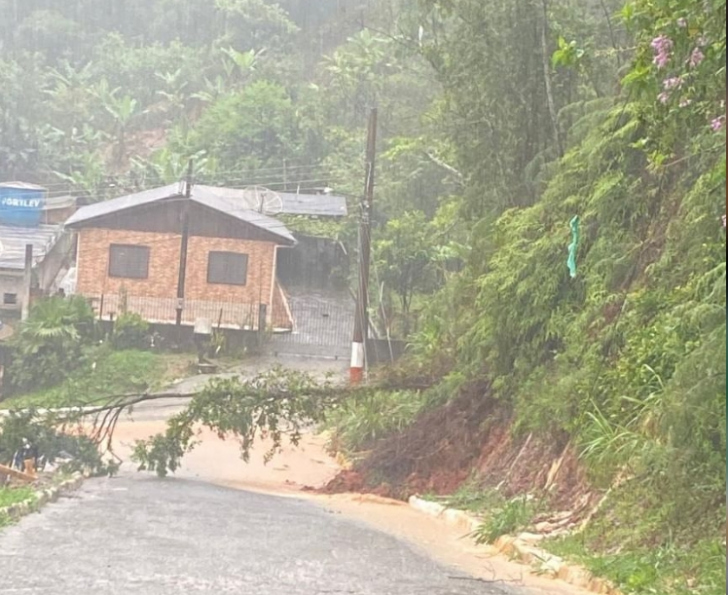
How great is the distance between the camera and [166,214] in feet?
128

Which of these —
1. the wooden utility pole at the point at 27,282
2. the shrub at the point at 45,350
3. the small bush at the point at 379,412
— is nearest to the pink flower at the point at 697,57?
the small bush at the point at 379,412

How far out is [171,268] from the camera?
39094 mm

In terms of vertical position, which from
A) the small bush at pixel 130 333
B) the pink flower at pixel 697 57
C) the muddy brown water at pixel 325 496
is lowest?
the muddy brown water at pixel 325 496

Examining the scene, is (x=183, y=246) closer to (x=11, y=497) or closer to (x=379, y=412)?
(x=379, y=412)

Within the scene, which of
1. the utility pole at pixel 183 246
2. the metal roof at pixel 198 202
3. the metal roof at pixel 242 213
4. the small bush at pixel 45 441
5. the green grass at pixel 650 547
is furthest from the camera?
the metal roof at pixel 242 213

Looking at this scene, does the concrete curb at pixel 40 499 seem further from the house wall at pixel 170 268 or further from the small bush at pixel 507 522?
the house wall at pixel 170 268

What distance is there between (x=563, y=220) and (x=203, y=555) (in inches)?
359

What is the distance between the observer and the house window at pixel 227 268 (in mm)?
39156

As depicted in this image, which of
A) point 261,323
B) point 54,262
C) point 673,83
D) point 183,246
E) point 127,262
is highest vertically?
point 673,83

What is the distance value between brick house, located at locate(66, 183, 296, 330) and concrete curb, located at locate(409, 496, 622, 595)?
23.7 metres

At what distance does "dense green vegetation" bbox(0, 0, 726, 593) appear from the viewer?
31.9ft

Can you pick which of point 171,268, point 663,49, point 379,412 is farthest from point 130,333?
point 663,49

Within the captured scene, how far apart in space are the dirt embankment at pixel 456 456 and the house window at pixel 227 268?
721 inches

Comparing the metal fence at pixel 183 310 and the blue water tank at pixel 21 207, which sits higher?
the blue water tank at pixel 21 207
